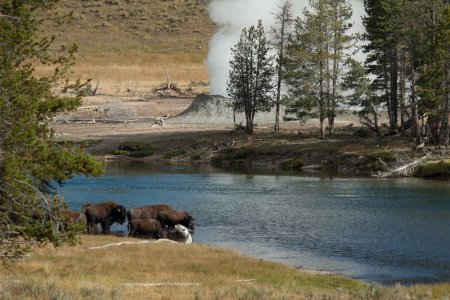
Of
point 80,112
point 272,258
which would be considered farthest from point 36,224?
point 80,112

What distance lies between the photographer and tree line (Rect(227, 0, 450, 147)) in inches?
2219

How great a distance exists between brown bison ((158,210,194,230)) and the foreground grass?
19.3 feet

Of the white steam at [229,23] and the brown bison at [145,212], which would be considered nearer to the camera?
the brown bison at [145,212]

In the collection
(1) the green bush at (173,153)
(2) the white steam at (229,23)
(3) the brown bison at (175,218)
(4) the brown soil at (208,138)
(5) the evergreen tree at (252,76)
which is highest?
(2) the white steam at (229,23)

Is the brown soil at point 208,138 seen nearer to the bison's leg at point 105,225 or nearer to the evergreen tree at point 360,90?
the evergreen tree at point 360,90

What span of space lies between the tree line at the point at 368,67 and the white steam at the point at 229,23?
11.0 m

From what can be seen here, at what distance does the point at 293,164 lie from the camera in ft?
211

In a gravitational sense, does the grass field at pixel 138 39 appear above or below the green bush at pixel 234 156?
above

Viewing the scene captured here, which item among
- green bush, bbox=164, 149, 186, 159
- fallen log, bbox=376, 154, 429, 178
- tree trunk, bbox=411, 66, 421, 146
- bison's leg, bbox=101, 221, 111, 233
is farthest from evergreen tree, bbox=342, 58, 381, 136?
bison's leg, bbox=101, 221, 111, 233

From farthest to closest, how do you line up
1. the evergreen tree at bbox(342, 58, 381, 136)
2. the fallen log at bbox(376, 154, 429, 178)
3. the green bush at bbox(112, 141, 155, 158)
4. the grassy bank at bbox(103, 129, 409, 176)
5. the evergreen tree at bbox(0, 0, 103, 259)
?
the green bush at bbox(112, 141, 155, 158) → the evergreen tree at bbox(342, 58, 381, 136) → the grassy bank at bbox(103, 129, 409, 176) → the fallen log at bbox(376, 154, 429, 178) → the evergreen tree at bbox(0, 0, 103, 259)

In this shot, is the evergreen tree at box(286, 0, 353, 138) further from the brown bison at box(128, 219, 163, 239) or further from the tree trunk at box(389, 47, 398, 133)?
the brown bison at box(128, 219, 163, 239)

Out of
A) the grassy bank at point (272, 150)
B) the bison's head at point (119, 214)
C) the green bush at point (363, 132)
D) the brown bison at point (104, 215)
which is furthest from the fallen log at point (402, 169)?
the bison's head at point (119, 214)

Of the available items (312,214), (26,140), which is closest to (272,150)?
(312,214)

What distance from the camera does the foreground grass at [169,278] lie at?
18.8 metres
